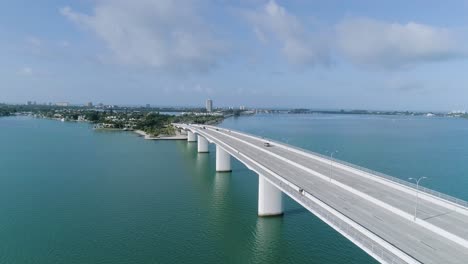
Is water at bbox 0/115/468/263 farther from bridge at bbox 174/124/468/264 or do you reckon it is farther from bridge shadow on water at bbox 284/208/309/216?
bridge at bbox 174/124/468/264

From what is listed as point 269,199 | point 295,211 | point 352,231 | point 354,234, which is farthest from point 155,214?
point 354,234

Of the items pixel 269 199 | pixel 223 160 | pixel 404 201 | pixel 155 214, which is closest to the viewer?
pixel 404 201

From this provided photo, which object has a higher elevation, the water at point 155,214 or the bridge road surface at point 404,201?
the bridge road surface at point 404,201

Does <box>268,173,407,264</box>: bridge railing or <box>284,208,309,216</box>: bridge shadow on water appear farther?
<box>284,208,309,216</box>: bridge shadow on water

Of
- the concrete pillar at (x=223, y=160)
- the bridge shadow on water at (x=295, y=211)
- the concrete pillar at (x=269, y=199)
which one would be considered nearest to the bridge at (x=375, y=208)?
the concrete pillar at (x=269, y=199)

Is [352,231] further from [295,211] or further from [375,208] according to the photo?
[295,211]

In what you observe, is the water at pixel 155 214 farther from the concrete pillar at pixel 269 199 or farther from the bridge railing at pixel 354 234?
the bridge railing at pixel 354 234

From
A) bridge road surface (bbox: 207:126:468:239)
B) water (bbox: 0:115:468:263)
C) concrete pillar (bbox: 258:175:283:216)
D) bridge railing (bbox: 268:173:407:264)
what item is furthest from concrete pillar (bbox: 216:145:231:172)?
bridge railing (bbox: 268:173:407:264)
